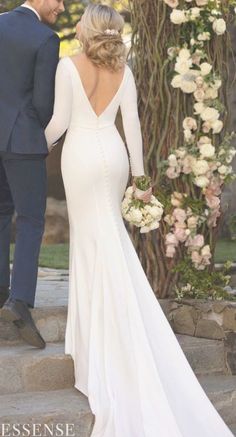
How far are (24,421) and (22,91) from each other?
5.37 ft

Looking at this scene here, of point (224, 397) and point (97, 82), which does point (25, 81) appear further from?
point (224, 397)

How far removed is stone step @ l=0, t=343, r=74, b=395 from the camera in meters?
4.75

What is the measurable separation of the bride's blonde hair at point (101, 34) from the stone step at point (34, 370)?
1510 mm

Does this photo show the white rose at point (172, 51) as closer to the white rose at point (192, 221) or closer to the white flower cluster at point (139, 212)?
the white rose at point (192, 221)

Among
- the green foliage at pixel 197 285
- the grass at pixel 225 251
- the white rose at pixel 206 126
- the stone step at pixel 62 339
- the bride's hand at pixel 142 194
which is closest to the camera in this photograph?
the bride's hand at pixel 142 194

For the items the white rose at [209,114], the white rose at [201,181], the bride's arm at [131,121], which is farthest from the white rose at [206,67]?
the bride's arm at [131,121]

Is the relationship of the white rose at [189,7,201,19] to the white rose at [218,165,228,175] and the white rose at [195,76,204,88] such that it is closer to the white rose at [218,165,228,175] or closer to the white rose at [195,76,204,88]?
the white rose at [195,76,204,88]

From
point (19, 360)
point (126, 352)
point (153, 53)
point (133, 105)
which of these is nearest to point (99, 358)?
point (126, 352)

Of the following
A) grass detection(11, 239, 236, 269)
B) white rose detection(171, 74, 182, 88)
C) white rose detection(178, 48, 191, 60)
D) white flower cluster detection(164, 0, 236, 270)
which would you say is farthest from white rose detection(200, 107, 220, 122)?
grass detection(11, 239, 236, 269)

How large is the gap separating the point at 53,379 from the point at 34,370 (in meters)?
0.12

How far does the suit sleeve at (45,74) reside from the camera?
15.4 feet

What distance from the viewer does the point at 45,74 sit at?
4.69 meters

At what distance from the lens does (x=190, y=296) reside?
5.71 metres

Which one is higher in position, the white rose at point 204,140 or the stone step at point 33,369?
the white rose at point 204,140
